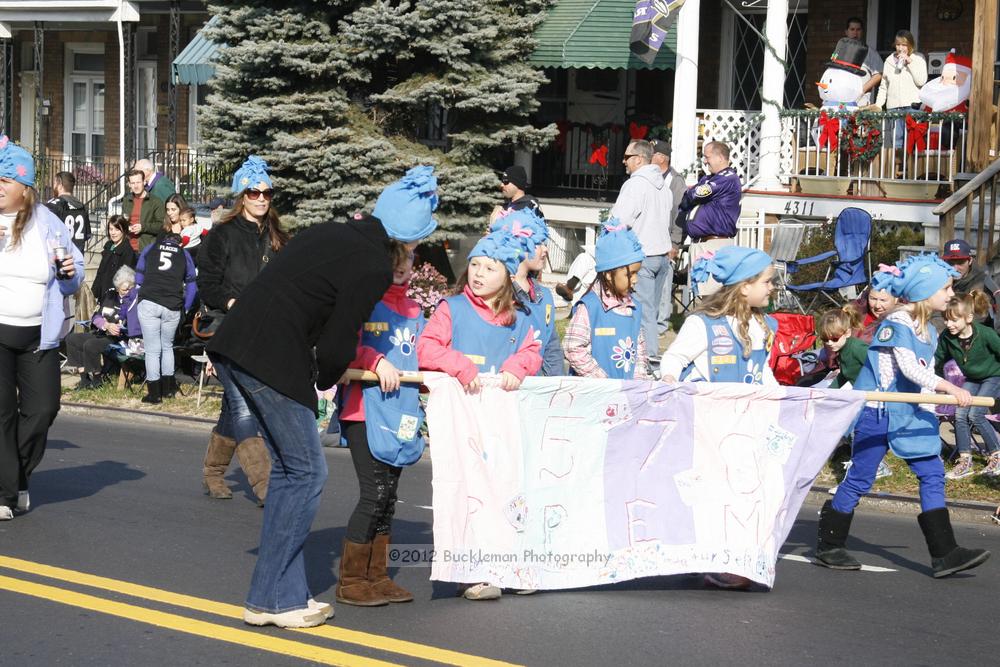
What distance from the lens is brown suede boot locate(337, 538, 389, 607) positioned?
6.51 metres

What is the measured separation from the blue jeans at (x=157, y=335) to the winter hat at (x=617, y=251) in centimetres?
666

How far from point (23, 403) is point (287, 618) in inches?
117

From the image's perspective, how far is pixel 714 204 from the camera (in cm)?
1373

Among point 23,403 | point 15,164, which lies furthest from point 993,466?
point 15,164

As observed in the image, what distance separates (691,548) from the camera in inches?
267

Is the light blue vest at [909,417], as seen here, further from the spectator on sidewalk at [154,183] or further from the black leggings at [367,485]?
the spectator on sidewalk at [154,183]

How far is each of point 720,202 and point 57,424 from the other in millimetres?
6621

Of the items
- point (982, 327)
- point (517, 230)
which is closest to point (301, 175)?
point (982, 327)

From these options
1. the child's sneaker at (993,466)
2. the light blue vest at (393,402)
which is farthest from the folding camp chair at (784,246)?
the light blue vest at (393,402)

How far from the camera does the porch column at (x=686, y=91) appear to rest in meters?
18.1

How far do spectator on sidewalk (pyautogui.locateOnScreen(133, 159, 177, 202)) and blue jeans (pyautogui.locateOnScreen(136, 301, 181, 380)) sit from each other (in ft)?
15.4

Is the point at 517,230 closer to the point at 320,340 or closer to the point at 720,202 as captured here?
the point at 320,340

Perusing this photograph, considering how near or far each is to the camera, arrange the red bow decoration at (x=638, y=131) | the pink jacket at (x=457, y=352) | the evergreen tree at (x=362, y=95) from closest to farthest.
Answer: the pink jacket at (x=457, y=352), the evergreen tree at (x=362, y=95), the red bow decoration at (x=638, y=131)

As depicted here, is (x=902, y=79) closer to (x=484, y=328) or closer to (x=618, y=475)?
(x=618, y=475)
